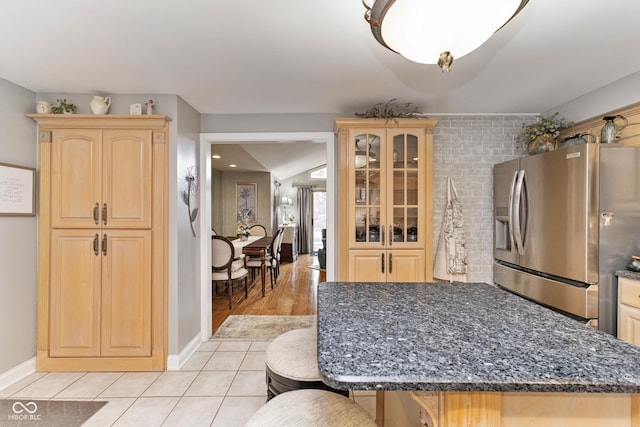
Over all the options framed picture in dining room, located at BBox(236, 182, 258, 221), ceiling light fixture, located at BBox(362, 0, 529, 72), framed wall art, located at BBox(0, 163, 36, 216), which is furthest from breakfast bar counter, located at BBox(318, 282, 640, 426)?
framed picture in dining room, located at BBox(236, 182, 258, 221)

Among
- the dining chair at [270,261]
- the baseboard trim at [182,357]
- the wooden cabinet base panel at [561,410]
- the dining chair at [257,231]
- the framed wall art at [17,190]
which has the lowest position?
the baseboard trim at [182,357]

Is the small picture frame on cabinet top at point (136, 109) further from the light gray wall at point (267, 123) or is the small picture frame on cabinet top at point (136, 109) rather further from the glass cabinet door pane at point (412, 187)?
the glass cabinet door pane at point (412, 187)

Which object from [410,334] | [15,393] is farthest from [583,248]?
[15,393]

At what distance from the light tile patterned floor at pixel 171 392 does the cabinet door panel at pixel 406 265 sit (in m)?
0.96

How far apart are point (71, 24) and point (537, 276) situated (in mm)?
3562

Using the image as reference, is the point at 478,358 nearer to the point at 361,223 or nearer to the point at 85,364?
the point at 361,223

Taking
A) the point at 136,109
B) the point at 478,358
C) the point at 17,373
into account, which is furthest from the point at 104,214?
the point at 478,358

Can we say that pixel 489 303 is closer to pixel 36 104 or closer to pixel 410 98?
pixel 410 98

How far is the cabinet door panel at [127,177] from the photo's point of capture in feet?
7.84

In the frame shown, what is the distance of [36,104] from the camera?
244cm

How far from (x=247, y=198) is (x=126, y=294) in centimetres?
581

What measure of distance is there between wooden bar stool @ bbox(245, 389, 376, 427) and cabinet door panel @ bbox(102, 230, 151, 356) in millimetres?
1868

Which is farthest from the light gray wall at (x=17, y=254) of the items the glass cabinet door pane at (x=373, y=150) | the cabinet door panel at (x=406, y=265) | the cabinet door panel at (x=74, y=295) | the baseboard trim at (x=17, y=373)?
the cabinet door panel at (x=406, y=265)

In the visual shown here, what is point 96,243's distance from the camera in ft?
7.80
